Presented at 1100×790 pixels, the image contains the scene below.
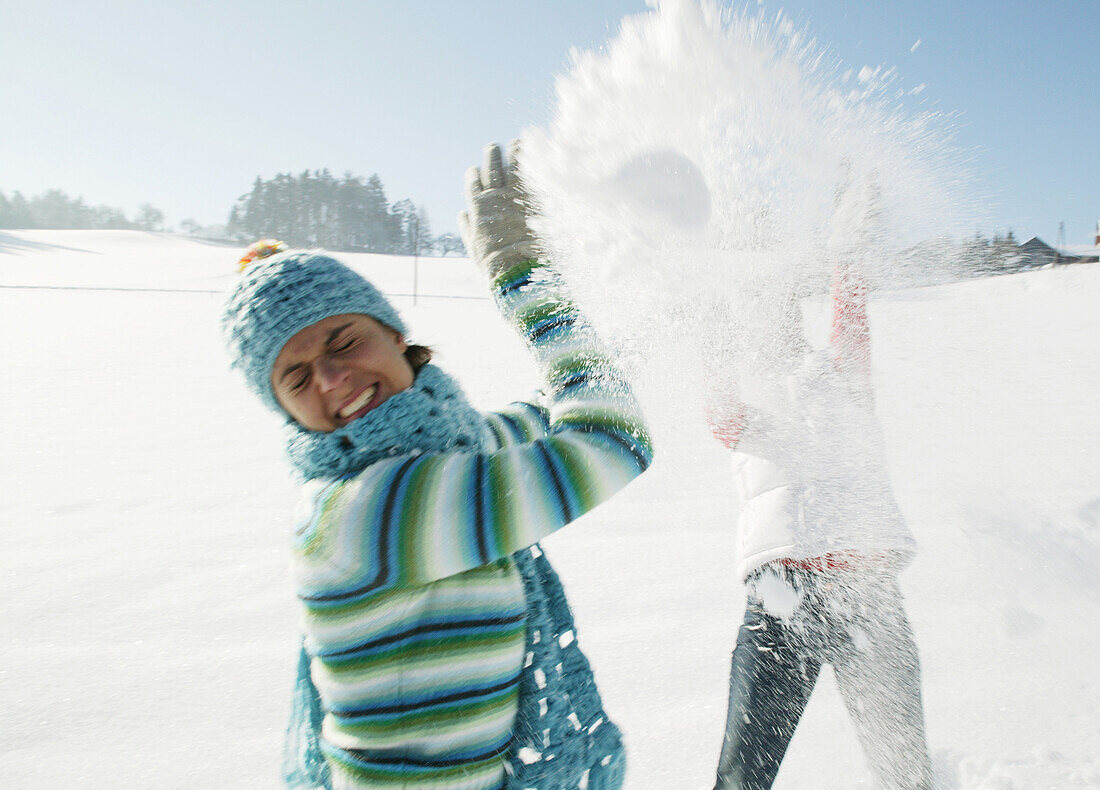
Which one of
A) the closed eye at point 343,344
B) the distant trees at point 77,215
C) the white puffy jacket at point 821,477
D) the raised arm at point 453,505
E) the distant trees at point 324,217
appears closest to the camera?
the raised arm at point 453,505

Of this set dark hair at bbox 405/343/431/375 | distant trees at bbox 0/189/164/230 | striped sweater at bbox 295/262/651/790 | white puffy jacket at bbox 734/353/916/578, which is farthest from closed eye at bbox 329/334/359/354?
distant trees at bbox 0/189/164/230

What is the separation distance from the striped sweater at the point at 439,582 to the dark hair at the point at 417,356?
267 millimetres

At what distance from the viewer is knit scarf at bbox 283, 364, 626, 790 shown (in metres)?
0.91

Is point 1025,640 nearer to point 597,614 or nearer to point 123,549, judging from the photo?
point 597,614

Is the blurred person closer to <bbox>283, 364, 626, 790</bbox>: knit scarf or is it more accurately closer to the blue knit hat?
<bbox>283, 364, 626, 790</bbox>: knit scarf

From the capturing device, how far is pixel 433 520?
80 cm

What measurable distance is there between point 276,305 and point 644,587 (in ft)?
6.55

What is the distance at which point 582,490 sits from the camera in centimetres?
85

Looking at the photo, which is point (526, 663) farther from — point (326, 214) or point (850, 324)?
point (326, 214)

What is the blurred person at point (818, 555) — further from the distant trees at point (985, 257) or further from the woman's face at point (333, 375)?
the woman's face at point (333, 375)

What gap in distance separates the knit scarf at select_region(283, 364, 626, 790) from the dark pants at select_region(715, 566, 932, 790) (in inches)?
17.8

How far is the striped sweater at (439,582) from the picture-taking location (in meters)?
0.80

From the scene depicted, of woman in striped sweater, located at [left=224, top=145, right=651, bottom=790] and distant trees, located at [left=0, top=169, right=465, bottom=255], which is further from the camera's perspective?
distant trees, located at [left=0, top=169, right=465, bottom=255]

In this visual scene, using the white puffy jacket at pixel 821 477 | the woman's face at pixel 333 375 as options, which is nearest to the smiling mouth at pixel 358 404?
the woman's face at pixel 333 375
